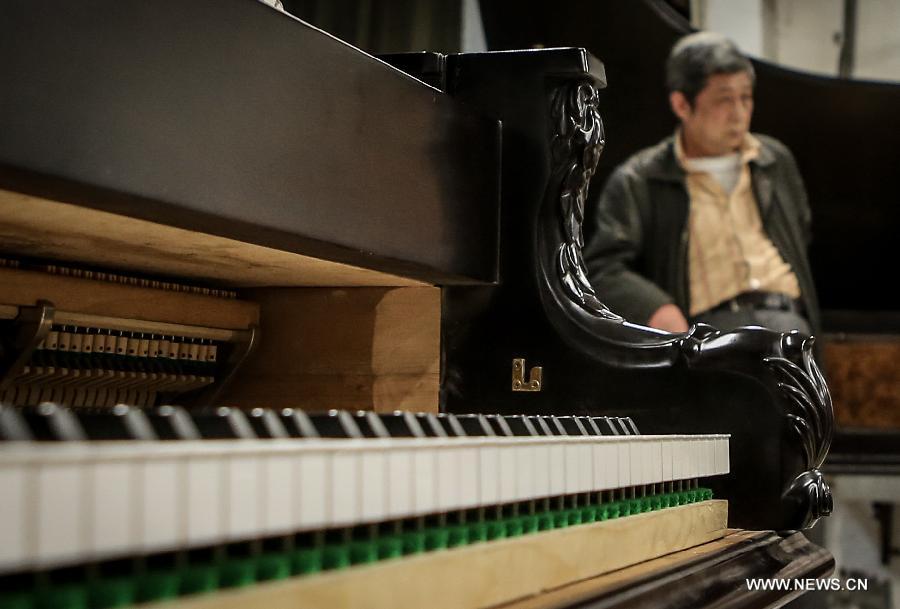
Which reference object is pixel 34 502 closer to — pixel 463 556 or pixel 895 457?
pixel 463 556

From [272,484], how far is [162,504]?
11 centimetres

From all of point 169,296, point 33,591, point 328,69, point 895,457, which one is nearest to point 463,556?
point 33,591

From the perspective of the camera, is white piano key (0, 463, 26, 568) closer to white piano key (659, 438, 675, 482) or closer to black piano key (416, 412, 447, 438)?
black piano key (416, 412, 447, 438)

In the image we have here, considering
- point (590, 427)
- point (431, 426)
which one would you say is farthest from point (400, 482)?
point (590, 427)

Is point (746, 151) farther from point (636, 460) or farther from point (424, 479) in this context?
point (424, 479)

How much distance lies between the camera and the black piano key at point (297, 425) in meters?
0.93

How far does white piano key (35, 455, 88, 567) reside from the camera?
2.04ft

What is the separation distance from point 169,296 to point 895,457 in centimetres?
441

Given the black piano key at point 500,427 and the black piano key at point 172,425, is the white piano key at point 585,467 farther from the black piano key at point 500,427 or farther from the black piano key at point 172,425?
the black piano key at point 172,425

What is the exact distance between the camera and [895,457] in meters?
5.35

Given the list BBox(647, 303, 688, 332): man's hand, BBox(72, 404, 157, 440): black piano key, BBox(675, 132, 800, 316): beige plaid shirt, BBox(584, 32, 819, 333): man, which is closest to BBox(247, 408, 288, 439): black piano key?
BBox(72, 404, 157, 440): black piano key

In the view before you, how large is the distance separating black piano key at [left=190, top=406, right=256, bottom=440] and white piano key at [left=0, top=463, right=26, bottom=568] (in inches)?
9.4

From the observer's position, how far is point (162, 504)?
2.31ft

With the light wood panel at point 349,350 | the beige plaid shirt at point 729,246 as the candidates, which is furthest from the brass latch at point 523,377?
the beige plaid shirt at point 729,246
